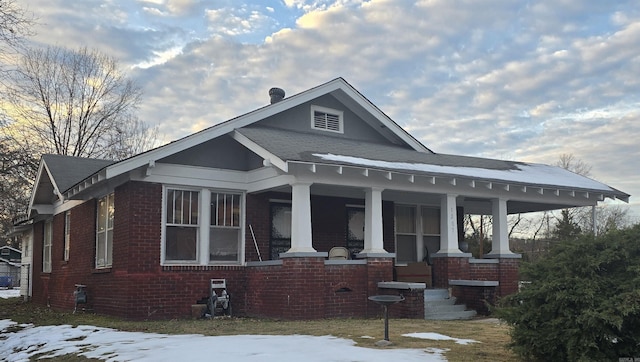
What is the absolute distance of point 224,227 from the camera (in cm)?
1441

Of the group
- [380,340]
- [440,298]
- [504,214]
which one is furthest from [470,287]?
[380,340]

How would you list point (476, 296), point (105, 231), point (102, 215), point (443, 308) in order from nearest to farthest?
point (443, 308), point (476, 296), point (105, 231), point (102, 215)

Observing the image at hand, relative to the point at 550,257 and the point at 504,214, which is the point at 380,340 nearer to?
the point at 550,257

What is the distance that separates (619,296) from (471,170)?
9.16m

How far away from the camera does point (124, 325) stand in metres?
12.0

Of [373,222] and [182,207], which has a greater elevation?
[182,207]

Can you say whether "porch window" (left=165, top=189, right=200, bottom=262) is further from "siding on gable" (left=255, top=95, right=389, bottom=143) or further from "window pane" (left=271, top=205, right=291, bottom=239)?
"siding on gable" (left=255, top=95, right=389, bottom=143)

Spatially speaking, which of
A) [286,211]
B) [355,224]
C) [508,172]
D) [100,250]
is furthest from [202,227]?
[508,172]

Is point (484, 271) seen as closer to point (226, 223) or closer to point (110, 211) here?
point (226, 223)

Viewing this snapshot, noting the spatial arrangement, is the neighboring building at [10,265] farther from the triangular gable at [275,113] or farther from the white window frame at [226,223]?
the triangular gable at [275,113]

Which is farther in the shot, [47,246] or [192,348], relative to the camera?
[47,246]

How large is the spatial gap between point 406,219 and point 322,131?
3.86m

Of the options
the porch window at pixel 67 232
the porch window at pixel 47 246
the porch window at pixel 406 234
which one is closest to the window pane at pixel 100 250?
the porch window at pixel 67 232

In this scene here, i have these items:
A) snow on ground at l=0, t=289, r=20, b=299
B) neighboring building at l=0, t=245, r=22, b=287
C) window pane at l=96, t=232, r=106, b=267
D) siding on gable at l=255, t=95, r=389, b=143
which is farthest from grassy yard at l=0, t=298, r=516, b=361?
neighboring building at l=0, t=245, r=22, b=287
